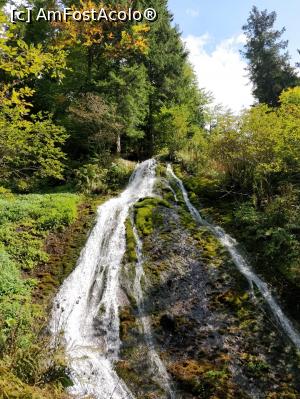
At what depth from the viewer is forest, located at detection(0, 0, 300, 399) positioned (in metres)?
5.37

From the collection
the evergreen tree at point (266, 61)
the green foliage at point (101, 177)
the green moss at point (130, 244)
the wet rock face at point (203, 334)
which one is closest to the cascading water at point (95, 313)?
the green moss at point (130, 244)

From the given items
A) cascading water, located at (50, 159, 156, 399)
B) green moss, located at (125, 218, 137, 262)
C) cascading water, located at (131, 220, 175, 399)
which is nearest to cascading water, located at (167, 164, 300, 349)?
green moss, located at (125, 218, 137, 262)

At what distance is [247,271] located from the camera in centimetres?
930

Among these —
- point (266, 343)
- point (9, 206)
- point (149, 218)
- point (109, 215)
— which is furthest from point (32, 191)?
point (266, 343)

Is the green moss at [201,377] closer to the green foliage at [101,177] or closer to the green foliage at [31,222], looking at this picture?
the green foliage at [31,222]

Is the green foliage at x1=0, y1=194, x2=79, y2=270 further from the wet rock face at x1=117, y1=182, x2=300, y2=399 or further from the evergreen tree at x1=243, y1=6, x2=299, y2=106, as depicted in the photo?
the evergreen tree at x1=243, y1=6, x2=299, y2=106

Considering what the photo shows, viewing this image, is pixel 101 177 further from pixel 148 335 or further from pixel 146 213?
pixel 148 335

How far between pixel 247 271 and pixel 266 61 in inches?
981

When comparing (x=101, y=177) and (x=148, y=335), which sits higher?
(x=101, y=177)

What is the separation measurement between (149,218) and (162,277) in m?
3.03

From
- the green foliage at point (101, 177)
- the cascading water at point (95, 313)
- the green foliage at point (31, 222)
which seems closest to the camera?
the cascading water at point (95, 313)

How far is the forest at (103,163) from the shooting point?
537 centimetres

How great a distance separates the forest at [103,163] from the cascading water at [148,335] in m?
0.24

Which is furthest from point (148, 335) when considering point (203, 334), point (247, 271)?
point (247, 271)
